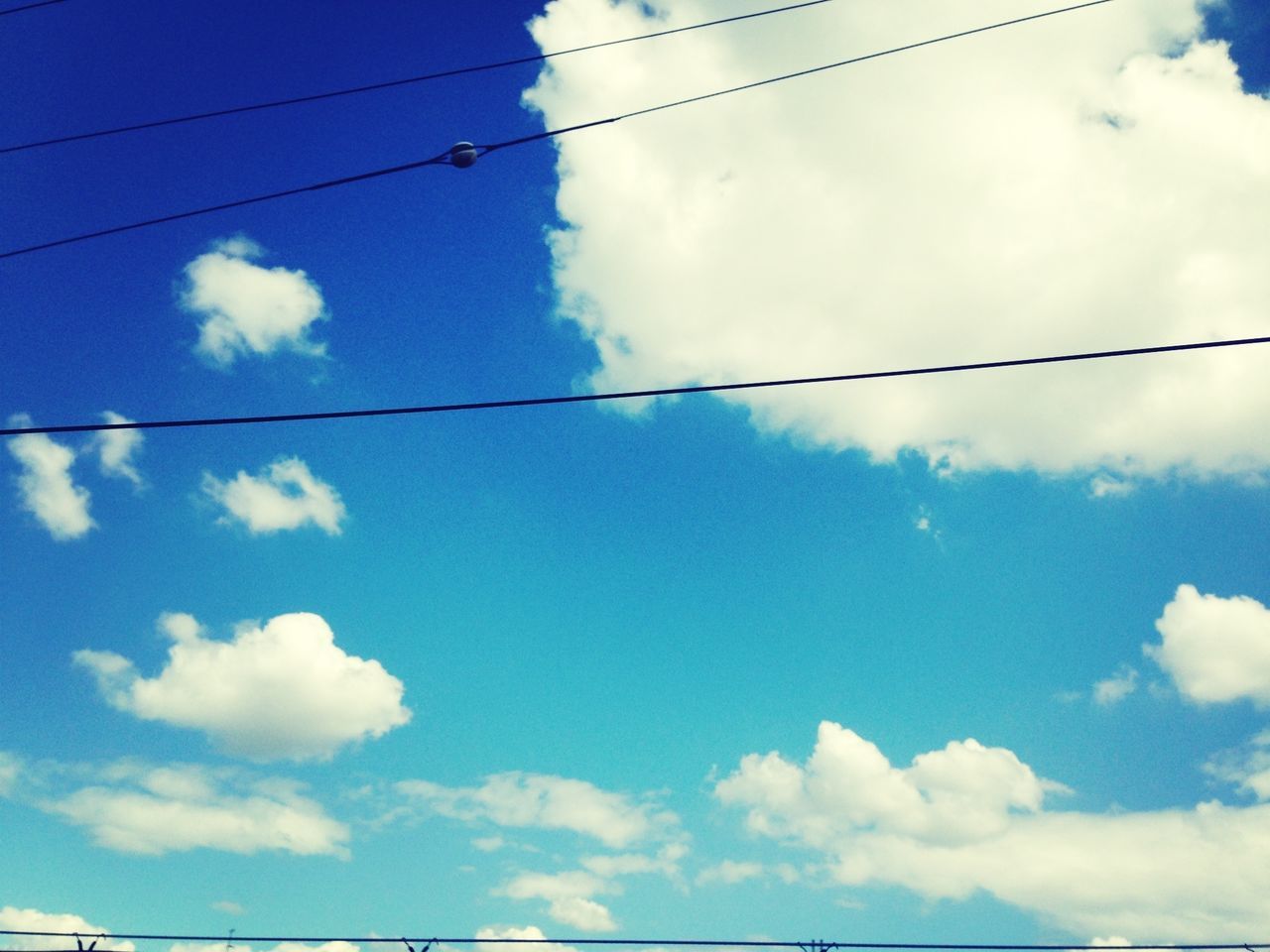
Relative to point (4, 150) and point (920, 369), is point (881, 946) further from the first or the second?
point (4, 150)

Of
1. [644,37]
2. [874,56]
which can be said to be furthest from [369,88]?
[874,56]

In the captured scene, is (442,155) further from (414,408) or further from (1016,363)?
(1016,363)

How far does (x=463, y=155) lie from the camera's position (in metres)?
12.5

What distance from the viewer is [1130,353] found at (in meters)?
9.63

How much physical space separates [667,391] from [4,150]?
47.7 ft

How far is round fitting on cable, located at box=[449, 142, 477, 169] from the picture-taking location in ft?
40.8

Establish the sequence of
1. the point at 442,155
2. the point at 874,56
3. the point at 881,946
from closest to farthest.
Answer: the point at 442,155, the point at 874,56, the point at 881,946

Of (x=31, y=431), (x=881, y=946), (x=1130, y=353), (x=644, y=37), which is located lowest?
(x=881, y=946)

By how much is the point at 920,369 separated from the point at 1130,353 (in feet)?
7.46

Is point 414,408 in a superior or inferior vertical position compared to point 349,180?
inferior

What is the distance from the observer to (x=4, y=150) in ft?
53.0

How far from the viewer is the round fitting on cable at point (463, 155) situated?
490 inches

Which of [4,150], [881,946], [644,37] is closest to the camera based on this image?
[644,37]

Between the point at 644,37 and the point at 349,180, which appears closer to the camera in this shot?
the point at 349,180
